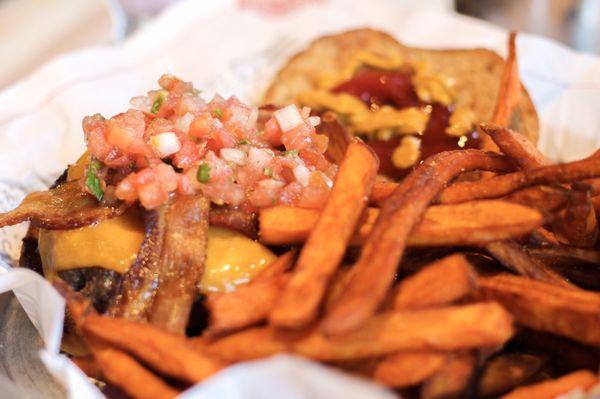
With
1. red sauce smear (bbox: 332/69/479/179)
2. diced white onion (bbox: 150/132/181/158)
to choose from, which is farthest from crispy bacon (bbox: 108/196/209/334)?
red sauce smear (bbox: 332/69/479/179)

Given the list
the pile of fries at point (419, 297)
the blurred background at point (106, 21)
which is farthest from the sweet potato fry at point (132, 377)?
the blurred background at point (106, 21)

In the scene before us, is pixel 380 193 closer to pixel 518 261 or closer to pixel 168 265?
pixel 518 261

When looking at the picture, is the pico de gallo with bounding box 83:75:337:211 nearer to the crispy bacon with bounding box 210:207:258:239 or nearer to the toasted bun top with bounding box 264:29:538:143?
the crispy bacon with bounding box 210:207:258:239

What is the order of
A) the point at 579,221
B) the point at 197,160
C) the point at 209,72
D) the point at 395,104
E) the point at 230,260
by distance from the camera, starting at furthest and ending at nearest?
the point at 209,72
the point at 395,104
the point at 197,160
the point at 230,260
the point at 579,221

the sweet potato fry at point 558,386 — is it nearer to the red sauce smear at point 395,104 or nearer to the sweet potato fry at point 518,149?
the sweet potato fry at point 518,149

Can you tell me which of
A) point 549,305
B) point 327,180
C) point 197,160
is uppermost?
point 197,160

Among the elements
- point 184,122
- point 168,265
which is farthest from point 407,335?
point 184,122
